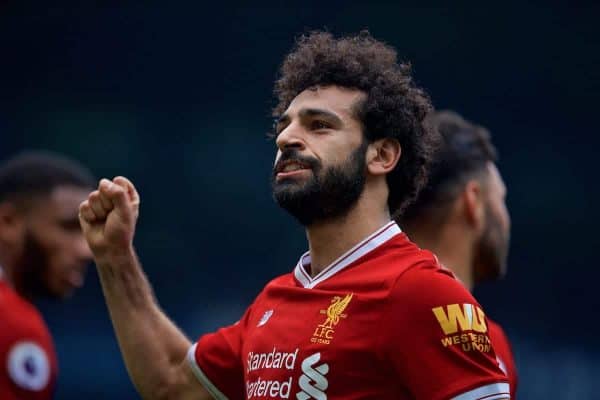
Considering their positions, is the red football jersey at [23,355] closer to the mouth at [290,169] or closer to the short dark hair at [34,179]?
the short dark hair at [34,179]

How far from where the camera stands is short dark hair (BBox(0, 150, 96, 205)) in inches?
186

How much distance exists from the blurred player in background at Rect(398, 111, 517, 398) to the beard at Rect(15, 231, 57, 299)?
5.46ft

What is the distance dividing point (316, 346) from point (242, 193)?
8120 mm

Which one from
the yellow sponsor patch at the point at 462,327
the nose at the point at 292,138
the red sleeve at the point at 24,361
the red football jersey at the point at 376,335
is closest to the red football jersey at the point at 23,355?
the red sleeve at the point at 24,361

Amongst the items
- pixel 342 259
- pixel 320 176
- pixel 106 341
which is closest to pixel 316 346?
pixel 342 259

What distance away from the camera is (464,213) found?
163 inches

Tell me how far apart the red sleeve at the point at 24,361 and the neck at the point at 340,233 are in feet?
5.18

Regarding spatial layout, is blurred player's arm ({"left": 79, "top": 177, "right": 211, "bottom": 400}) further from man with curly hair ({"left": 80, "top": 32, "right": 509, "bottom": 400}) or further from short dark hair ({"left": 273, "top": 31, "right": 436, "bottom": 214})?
short dark hair ({"left": 273, "top": 31, "right": 436, "bottom": 214})

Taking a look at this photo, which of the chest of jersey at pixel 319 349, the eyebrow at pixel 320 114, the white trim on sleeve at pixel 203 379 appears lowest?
the white trim on sleeve at pixel 203 379

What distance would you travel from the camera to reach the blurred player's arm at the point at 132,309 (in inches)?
129

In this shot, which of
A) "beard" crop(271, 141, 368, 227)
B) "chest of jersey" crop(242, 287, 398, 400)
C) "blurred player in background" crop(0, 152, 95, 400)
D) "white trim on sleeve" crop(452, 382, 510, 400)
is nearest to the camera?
"white trim on sleeve" crop(452, 382, 510, 400)

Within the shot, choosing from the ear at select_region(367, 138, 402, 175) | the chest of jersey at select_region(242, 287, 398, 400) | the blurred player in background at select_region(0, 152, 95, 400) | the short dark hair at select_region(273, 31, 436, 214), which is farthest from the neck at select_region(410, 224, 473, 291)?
the blurred player in background at select_region(0, 152, 95, 400)

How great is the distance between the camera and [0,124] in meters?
11.3

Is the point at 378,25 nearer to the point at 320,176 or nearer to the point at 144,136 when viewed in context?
the point at 144,136
